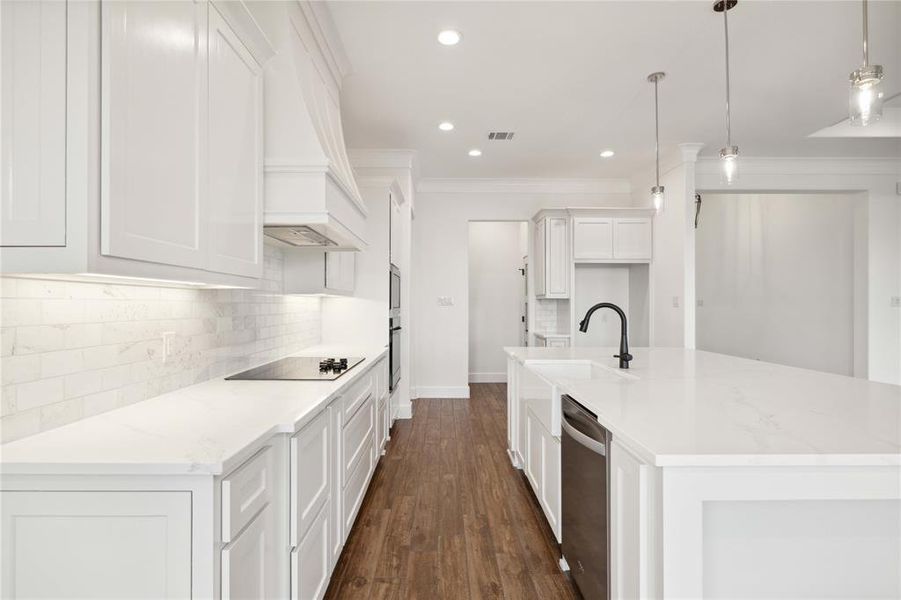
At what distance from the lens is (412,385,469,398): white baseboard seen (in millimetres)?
5797

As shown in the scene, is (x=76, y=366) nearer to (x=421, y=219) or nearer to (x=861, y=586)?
(x=861, y=586)

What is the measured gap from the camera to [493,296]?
283 inches

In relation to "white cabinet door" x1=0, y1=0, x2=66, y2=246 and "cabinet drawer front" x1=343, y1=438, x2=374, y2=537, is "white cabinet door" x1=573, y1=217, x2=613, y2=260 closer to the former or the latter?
"cabinet drawer front" x1=343, y1=438, x2=374, y2=537

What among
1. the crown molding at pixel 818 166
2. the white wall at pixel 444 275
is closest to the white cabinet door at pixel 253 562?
the white wall at pixel 444 275

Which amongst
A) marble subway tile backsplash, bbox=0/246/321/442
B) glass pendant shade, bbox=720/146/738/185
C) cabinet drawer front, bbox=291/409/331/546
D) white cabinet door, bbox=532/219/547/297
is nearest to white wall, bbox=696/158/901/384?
white cabinet door, bbox=532/219/547/297

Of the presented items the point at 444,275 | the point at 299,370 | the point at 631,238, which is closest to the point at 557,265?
the point at 631,238

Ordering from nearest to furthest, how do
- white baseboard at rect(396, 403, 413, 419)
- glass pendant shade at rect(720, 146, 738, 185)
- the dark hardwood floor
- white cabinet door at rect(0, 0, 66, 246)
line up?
white cabinet door at rect(0, 0, 66, 246) < the dark hardwood floor < glass pendant shade at rect(720, 146, 738, 185) < white baseboard at rect(396, 403, 413, 419)

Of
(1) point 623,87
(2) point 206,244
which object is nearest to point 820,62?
(1) point 623,87

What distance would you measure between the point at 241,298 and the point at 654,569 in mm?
2141

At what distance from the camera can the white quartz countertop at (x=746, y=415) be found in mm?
1007

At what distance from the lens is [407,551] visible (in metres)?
2.19

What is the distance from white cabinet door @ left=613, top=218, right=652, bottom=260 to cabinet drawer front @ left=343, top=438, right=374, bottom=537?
3882mm

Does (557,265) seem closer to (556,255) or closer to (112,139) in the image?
(556,255)

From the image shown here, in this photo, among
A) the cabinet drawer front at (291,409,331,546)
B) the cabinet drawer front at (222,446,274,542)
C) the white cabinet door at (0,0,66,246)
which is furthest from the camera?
the cabinet drawer front at (291,409,331,546)
